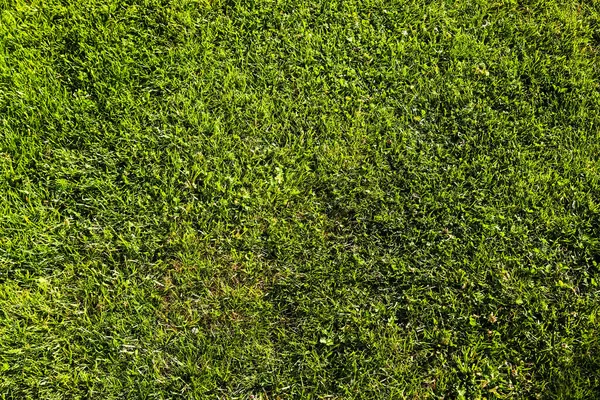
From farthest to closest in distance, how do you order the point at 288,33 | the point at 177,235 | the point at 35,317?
1. the point at 288,33
2. the point at 177,235
3. the point at 35,317

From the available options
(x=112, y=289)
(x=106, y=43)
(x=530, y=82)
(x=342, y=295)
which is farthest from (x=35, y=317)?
(x=530, y=82)

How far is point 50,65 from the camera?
12.4 ft

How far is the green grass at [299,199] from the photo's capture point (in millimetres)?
2912

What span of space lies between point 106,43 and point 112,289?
1.83 metres

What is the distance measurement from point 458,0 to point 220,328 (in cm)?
307

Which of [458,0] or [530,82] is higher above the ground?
[458,0]

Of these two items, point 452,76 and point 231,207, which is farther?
point 452,76

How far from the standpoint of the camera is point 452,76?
390 centimetres

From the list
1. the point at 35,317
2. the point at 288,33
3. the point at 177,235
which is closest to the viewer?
the point at 35,317

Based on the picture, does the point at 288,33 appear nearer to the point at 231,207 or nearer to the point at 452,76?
the point at 452,76

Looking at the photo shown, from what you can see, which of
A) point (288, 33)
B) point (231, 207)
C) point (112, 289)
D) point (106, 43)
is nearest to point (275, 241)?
point (231, 207)

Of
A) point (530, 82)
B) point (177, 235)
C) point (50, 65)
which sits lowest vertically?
point (177, 235)

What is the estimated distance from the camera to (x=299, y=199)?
3412 mm

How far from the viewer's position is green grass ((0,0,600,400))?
2912mm
